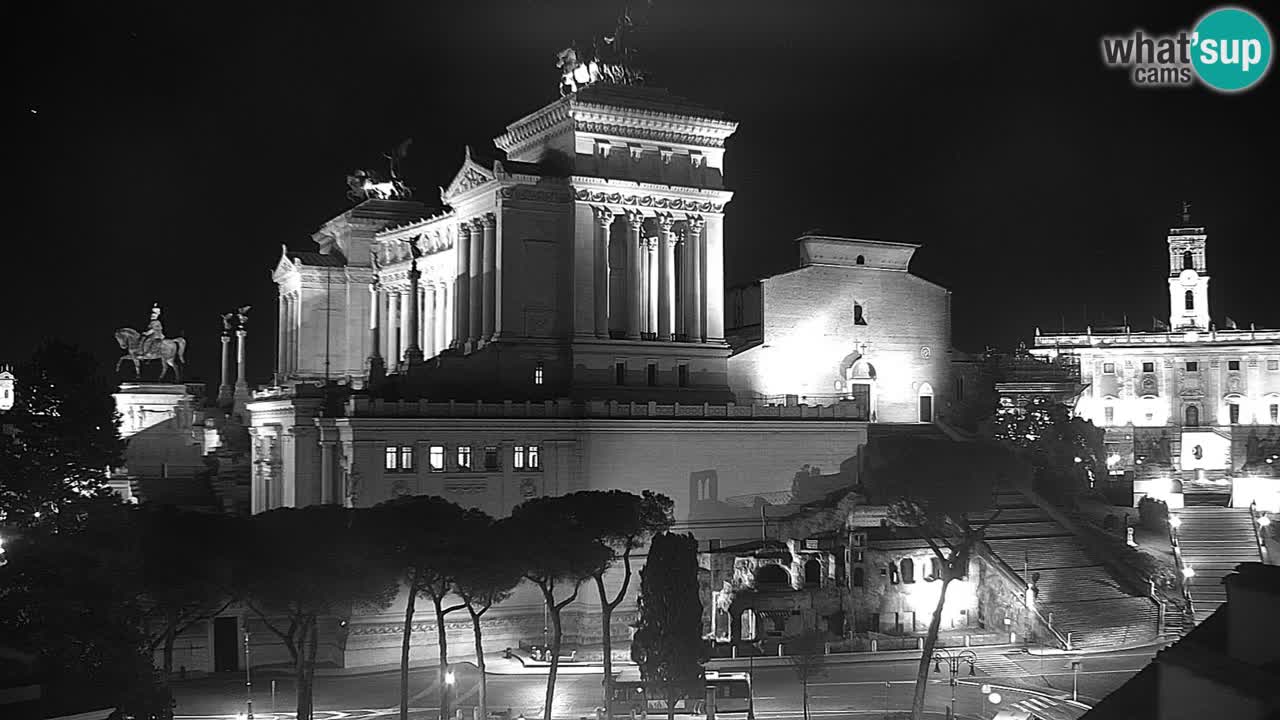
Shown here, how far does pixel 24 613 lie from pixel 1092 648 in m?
49.3

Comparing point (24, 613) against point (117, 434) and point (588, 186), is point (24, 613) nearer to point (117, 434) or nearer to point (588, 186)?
point (117, 434)

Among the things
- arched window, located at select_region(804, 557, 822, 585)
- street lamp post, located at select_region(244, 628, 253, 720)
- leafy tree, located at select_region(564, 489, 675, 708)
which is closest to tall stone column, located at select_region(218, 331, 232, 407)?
street lamp post, located at select_region(244, 628, 253, 720)

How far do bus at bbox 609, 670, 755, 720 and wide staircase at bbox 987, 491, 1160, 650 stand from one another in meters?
22.0

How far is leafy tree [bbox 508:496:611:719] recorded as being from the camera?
52.4 metres

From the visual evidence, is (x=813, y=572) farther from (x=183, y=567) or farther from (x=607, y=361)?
(x=183, y=567)

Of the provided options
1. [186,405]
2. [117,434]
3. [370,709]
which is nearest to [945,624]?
[370,709]

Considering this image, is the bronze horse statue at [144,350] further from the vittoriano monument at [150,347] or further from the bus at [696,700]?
the bus at [696,700]

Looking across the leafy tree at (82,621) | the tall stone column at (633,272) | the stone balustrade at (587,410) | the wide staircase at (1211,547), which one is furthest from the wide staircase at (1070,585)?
the leafy tree at (82,621)

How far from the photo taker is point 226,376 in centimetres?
10756

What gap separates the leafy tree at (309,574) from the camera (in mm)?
46844

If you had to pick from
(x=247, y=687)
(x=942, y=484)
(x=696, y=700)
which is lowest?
(x=247, y=687)

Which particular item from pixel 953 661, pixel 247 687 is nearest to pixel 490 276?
pixel 247 687

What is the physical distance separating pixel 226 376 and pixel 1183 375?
89.8 metres

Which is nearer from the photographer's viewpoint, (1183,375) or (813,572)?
(813,572)
